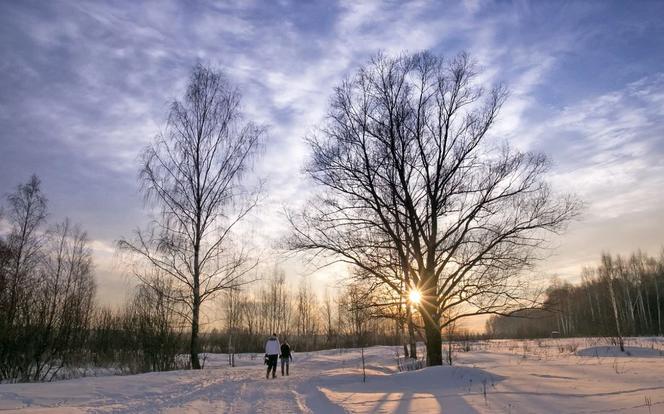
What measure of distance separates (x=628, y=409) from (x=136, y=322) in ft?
66.1

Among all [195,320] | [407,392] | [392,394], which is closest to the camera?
[392,394]

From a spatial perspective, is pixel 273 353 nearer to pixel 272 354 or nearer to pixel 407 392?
pixel 272 354

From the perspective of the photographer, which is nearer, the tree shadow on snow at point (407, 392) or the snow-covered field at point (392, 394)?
the snow-covered field at point (392, 394)

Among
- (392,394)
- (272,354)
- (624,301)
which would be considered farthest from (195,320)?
(624,301)

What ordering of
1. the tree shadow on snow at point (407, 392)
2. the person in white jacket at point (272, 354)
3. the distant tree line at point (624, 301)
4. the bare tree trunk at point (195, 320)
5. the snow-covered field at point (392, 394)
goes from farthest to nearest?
the distant tree line at point (624, 301), the bare tree trunk at point (195, 320), the person in white jacket at point (272, 354), the tree shadow on snow at point (407, 392), the snow-covered field at point (392, 394)

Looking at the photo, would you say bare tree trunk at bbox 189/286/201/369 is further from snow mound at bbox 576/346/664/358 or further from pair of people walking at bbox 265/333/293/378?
snow mound at bbox 576/346/664/358

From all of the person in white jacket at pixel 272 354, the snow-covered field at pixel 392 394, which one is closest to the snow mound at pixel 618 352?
the snow-covered field at pixel 392 394

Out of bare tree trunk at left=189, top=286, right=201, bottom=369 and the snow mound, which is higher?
bare tree trunk at left=189, top=286, right=201, bottom=369

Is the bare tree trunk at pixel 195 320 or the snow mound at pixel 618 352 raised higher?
the bare tree trunk at pixel 195 320

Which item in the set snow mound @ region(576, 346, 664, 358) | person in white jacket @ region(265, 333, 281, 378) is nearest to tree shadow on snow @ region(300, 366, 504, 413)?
person in white jacket @ region(265, 333, 281, 378)

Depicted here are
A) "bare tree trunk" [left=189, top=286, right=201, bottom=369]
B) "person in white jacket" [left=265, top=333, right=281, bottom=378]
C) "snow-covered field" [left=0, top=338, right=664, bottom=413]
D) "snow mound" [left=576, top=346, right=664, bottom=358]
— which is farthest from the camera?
"snow mound" [left=576, top=346, right=664, bottom=358]

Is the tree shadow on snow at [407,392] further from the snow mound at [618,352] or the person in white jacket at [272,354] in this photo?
the snow mound at [618,352]

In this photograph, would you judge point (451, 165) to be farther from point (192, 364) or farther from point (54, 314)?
point (54, 314)

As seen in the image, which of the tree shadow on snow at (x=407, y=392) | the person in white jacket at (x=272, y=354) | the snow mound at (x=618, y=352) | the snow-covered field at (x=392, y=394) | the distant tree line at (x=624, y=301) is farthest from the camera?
the distant tree line at (x=624, y=301)
